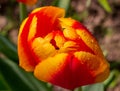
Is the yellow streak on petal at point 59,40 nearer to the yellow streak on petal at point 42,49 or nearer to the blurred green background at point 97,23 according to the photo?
the yellow streak on petal at point 42,49

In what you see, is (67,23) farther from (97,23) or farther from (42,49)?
(97,23)

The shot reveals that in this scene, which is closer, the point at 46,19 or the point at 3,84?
the point at 46,19

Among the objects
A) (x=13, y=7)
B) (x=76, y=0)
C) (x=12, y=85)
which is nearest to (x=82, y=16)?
(x=76, y=0)

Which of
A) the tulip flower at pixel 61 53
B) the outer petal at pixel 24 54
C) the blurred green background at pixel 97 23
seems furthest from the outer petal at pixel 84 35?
the blurred green background at pixel 97 23

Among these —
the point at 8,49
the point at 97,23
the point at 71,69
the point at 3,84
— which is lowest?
the point at 97,23

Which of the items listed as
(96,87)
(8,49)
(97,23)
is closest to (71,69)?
(96,87)

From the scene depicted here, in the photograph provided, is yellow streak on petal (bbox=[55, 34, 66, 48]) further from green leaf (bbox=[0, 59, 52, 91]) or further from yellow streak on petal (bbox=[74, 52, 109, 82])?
green leaf (bbox=[0, 59, 52, 91])

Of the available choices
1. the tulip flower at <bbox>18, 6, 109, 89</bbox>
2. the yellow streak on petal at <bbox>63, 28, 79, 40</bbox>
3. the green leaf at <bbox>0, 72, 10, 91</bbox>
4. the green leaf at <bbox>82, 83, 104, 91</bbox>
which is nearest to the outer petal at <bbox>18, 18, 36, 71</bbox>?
the tulip flower at <bbox>18, 6, 109, 89</bbox>
